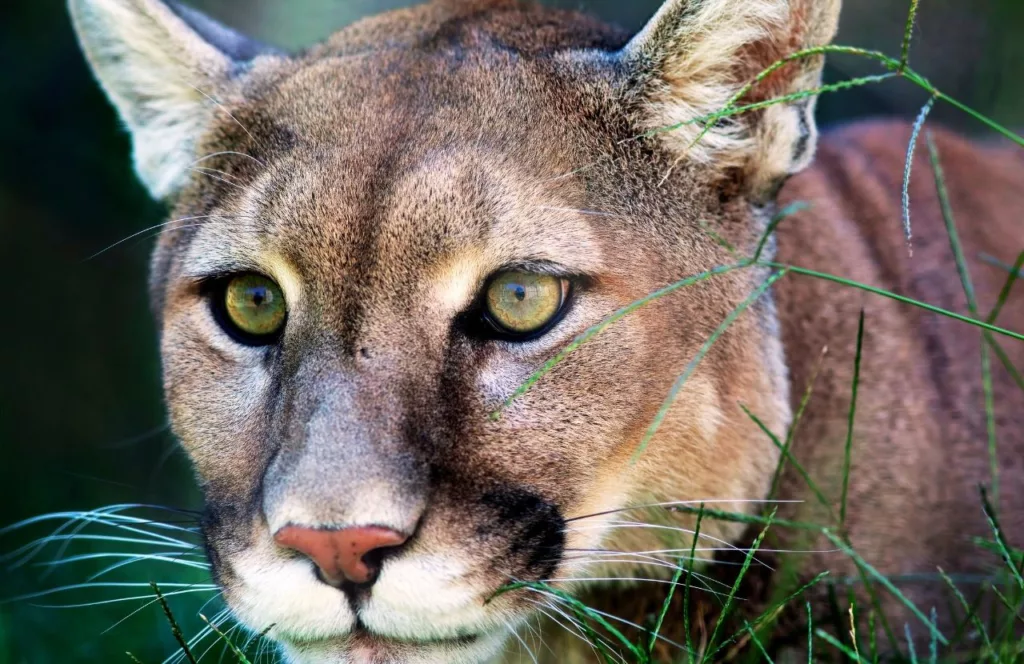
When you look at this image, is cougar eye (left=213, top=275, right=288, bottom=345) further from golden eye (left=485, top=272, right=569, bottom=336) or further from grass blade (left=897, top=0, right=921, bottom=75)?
grass blade (left=897, top=0, right=921, bottom=75)

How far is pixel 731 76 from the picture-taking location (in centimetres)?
259

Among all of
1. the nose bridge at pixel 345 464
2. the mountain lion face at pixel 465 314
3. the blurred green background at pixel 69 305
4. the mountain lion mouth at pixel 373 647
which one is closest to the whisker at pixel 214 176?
the mountain lion face at pixel 465 314

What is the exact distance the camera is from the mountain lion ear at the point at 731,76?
2469 millimetres

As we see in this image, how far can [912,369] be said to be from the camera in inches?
116

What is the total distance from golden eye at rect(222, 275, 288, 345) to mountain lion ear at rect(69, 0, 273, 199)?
59 centimetres

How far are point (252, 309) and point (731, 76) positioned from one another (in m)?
1.27

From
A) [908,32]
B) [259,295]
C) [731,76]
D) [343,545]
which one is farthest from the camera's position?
[731,76]

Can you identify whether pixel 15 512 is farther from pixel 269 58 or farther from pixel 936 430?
pixel 936 430

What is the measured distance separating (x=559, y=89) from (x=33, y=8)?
11.7 feet

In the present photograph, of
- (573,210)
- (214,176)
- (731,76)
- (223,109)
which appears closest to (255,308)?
(214,176)

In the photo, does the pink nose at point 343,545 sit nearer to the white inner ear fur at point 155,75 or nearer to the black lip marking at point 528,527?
the black lip marking at point 528,527

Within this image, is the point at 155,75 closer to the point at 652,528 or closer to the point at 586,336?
the point at 586,336

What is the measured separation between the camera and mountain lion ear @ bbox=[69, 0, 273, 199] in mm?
2945

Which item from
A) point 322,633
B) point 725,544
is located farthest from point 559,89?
point 322,633
